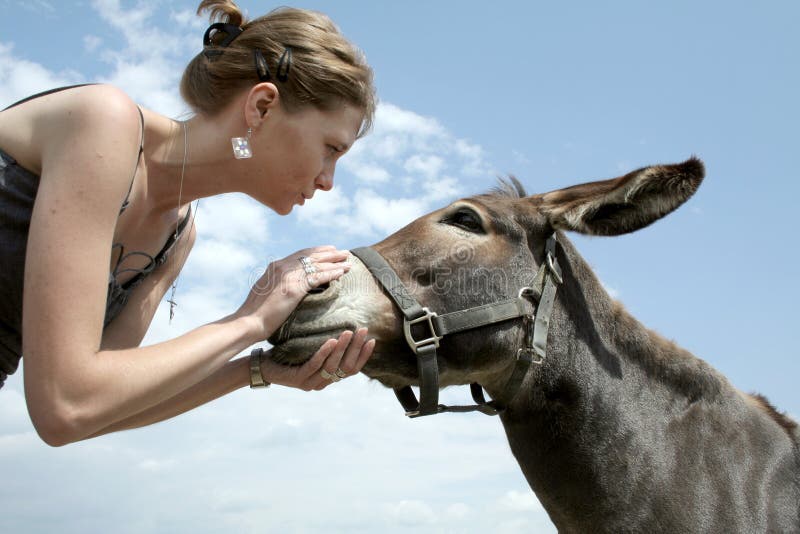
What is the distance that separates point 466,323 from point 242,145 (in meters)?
1.49

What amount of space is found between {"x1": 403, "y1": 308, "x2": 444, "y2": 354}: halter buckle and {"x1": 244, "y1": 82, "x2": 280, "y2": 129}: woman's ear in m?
1.27

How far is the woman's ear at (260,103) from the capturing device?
9.93 feet

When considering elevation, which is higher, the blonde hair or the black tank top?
the blonde hair

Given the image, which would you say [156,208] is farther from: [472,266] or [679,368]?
[679,368]

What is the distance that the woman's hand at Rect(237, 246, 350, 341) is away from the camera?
115 inches

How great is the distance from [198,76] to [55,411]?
1770mm

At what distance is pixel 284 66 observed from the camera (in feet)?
10.2

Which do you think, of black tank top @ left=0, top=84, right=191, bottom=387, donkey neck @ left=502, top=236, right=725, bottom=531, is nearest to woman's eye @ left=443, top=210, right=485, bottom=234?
donkey neck @ left=502, top=236, right=725, bottom=531

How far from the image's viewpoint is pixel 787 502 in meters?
3.87

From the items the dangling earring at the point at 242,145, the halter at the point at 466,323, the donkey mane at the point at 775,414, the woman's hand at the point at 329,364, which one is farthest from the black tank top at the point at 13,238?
the donkey mane at the point at 775,414

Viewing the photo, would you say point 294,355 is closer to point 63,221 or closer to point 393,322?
point 393,322

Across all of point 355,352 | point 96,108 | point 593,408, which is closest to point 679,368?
point 593,408

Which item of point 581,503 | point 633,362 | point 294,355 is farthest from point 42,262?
point 633,362

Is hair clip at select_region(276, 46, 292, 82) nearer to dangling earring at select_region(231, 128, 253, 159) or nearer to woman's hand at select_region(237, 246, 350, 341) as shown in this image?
dangling earring at select_region(231, 128, 253, 159)
